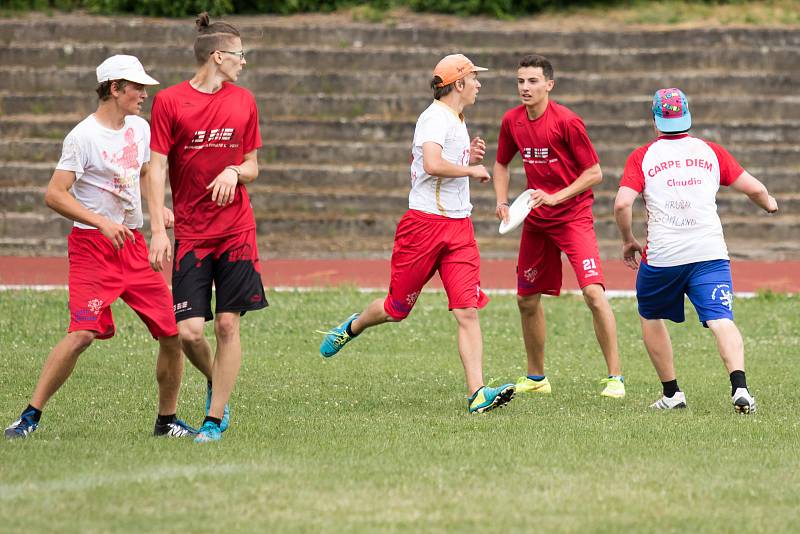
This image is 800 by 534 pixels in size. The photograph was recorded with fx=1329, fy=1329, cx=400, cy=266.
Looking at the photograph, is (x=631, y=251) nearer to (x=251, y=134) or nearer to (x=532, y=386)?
(x=532, y=386)

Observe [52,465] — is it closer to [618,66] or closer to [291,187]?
[291,187]

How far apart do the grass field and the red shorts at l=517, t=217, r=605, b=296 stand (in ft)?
2.64

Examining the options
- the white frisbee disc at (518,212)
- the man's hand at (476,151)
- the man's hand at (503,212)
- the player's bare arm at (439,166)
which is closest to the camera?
the player's bare arm at (439,166)

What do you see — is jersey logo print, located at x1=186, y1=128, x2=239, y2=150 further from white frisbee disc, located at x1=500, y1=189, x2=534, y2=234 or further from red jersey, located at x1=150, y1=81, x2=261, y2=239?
white frisbee disc, located at x1=500, y1=189, x2=534, y2=234

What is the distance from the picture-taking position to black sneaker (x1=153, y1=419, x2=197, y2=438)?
7.37 metres

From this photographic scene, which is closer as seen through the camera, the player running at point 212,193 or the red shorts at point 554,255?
the player running at point 212,193

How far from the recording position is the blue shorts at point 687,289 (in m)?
8.20

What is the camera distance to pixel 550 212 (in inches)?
370

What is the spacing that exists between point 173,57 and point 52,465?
1841 centimetres

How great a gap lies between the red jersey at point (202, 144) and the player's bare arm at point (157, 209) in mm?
69

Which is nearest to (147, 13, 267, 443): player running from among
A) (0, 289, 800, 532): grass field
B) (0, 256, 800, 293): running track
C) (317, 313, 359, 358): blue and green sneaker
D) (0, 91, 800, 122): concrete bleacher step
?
(0, 289, 800, 532): grass field

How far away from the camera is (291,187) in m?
22.1

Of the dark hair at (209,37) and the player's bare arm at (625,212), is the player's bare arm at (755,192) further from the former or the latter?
the dark hair at (209,37)

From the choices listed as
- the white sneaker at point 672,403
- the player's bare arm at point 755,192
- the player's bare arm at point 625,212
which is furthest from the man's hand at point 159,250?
the player's bare arm at point 755,192
